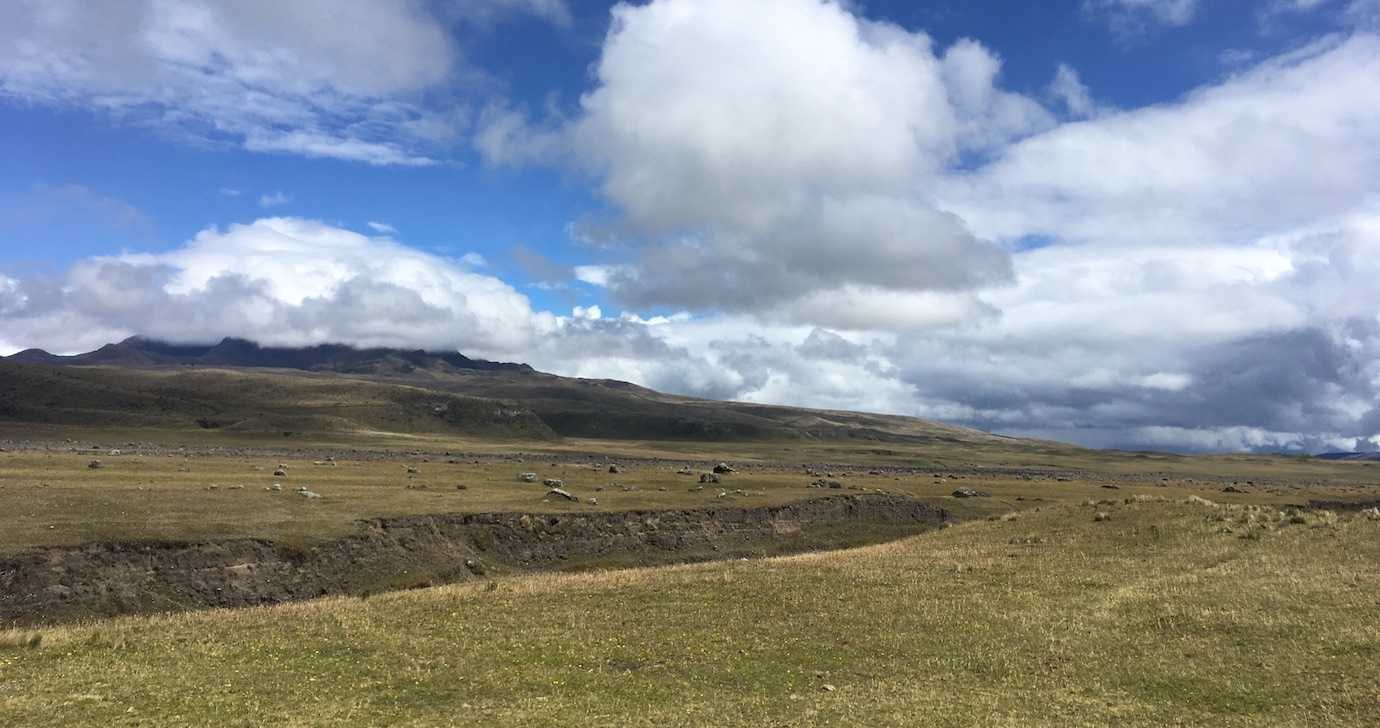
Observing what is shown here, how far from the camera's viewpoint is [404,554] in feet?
173

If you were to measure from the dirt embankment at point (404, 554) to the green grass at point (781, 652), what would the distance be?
11.2 meters

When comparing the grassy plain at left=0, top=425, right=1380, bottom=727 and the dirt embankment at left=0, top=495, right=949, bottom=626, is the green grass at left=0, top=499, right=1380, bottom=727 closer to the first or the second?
the grassy plain at left=0, top=425, right=1380, bottom=727

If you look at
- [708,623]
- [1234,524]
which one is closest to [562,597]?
[708,623]

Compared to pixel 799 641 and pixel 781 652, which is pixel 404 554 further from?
pixel 781 652

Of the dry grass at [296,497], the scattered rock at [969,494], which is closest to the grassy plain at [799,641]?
the dry grass at [296,497]

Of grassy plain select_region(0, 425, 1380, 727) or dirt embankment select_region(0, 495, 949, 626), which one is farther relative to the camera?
dirt embankment select_region(0, 495, 949, 626)

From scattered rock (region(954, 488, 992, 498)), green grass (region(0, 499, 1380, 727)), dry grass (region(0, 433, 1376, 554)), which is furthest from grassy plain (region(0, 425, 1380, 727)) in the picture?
scattered rock (region(954, 488, 992, 498))

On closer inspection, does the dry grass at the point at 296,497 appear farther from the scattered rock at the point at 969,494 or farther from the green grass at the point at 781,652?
the green grass at the point at 781,652

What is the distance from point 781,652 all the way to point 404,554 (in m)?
33.8

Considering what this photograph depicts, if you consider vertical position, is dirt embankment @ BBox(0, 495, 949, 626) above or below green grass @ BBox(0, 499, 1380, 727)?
below

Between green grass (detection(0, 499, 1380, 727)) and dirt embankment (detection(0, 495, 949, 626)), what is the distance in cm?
1116

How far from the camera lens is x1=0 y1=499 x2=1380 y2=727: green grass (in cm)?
1986

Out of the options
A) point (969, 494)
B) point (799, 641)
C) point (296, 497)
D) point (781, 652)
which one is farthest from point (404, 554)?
point (969, 494)

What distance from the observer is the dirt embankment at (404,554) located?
1559 inches
